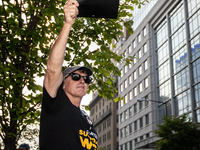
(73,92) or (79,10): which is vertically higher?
(79,10)

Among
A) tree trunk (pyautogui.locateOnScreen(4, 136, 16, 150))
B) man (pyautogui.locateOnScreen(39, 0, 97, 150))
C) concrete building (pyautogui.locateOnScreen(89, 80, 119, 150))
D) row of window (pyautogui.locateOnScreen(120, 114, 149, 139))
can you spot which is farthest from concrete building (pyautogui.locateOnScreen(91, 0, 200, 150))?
man (pyautogui.locateOnScreen(39, 0, 97, 150))

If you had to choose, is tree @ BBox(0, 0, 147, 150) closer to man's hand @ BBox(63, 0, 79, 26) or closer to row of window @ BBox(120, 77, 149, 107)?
man's hand @ BBox(63, 0, 79, 26)

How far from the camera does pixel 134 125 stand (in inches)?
2120

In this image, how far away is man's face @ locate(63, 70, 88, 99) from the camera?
2588 mm

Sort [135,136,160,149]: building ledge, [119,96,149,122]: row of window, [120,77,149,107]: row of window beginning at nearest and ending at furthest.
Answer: [135,136,160,149]: building ledge, [119,96,149,122]: row of window, [120,77,149,107]: row of window

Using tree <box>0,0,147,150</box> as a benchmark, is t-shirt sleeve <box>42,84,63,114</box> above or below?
below

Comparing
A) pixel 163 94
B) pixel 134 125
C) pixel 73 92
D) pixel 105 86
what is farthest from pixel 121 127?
pixel 73 92

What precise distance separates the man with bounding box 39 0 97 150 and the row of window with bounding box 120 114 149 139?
4608 centimetres

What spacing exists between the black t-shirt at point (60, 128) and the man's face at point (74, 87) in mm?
171

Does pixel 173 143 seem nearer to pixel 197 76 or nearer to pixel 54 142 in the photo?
pixel 197 76

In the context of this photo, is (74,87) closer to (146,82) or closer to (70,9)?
(70,9)

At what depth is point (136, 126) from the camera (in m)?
53.0

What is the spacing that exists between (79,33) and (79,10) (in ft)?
18.2

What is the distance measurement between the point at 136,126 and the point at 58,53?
171ft
